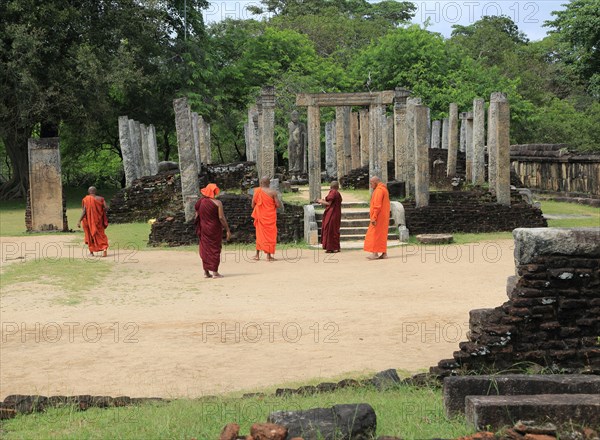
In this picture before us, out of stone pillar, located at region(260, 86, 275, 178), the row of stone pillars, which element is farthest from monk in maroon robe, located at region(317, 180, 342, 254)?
the row of stone pillars

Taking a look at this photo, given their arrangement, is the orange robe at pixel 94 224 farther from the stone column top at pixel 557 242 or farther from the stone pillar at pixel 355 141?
the stone pillar at pixel 355 141

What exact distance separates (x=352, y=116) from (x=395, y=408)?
90.0ft

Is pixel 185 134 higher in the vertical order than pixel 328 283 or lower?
higher

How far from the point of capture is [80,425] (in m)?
6.16

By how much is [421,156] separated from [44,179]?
879 centimetres

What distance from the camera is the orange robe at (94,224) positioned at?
16.9 metres

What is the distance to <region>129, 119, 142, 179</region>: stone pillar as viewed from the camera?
2842 centimetres

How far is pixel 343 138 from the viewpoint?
29.9m

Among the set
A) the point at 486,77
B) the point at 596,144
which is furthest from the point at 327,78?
the point at 596,144

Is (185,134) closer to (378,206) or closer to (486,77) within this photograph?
(378,206)

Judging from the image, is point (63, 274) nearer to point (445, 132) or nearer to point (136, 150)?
point (136, 150)

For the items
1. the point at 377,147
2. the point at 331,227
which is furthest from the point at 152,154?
the point at 331,227

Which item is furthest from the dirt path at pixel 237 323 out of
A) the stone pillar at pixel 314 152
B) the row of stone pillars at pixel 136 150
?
the row of stone pillars at pixel 136 150

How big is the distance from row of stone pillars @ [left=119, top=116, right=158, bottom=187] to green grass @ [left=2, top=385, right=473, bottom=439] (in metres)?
20.4
